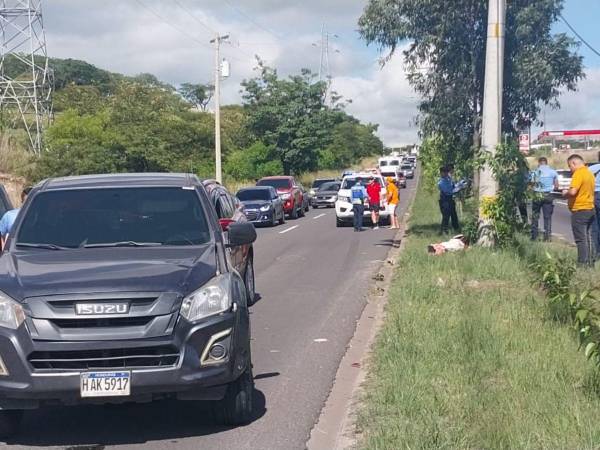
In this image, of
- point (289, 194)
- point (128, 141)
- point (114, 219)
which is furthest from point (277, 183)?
point (114, 219)

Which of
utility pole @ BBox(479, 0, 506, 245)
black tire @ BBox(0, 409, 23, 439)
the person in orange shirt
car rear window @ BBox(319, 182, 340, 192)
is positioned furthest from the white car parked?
black tire @ BBox(0, 409, 23, 439)

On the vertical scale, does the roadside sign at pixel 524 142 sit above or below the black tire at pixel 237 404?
above

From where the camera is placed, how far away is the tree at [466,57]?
18641 millimetres

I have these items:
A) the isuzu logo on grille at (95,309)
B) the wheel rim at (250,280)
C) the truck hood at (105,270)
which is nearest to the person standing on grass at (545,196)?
Answer: the wheel rim at (250,280)

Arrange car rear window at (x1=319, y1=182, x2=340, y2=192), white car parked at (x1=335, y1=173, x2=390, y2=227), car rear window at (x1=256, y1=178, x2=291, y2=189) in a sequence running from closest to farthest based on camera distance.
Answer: white car parked at (x1=335, y1=173, x2=390, y2=227) → car rear window at (x1=256, y1=178, x2=291, y2=189) → car rear window at (x1=319, y1=182, x2=340, y2=192)

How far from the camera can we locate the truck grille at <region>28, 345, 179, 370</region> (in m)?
6.23

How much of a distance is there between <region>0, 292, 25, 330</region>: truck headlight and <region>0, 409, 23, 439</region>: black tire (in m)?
0.80

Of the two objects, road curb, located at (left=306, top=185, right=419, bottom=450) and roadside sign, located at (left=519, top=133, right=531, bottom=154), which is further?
roadside sign, located at (left=519, top=133, right=531, bottom=154)

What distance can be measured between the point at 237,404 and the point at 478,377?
1.99 m

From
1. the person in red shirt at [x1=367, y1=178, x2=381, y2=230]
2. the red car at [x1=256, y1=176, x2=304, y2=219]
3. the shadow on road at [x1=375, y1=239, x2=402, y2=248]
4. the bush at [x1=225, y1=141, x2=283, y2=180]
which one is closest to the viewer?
the shadow on road at [x1=375, y1=239, x2=402, y2=248]

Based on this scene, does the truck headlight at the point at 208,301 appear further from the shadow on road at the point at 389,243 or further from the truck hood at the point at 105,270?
the shadow on road at the point at 389,243

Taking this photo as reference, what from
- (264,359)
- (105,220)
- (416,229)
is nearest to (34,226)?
(105,220)

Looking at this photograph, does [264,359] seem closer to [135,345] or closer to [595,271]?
[135,345]

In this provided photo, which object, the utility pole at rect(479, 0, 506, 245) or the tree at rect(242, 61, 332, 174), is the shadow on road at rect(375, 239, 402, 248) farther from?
the tree at rect(242, 61, 332, 174)
